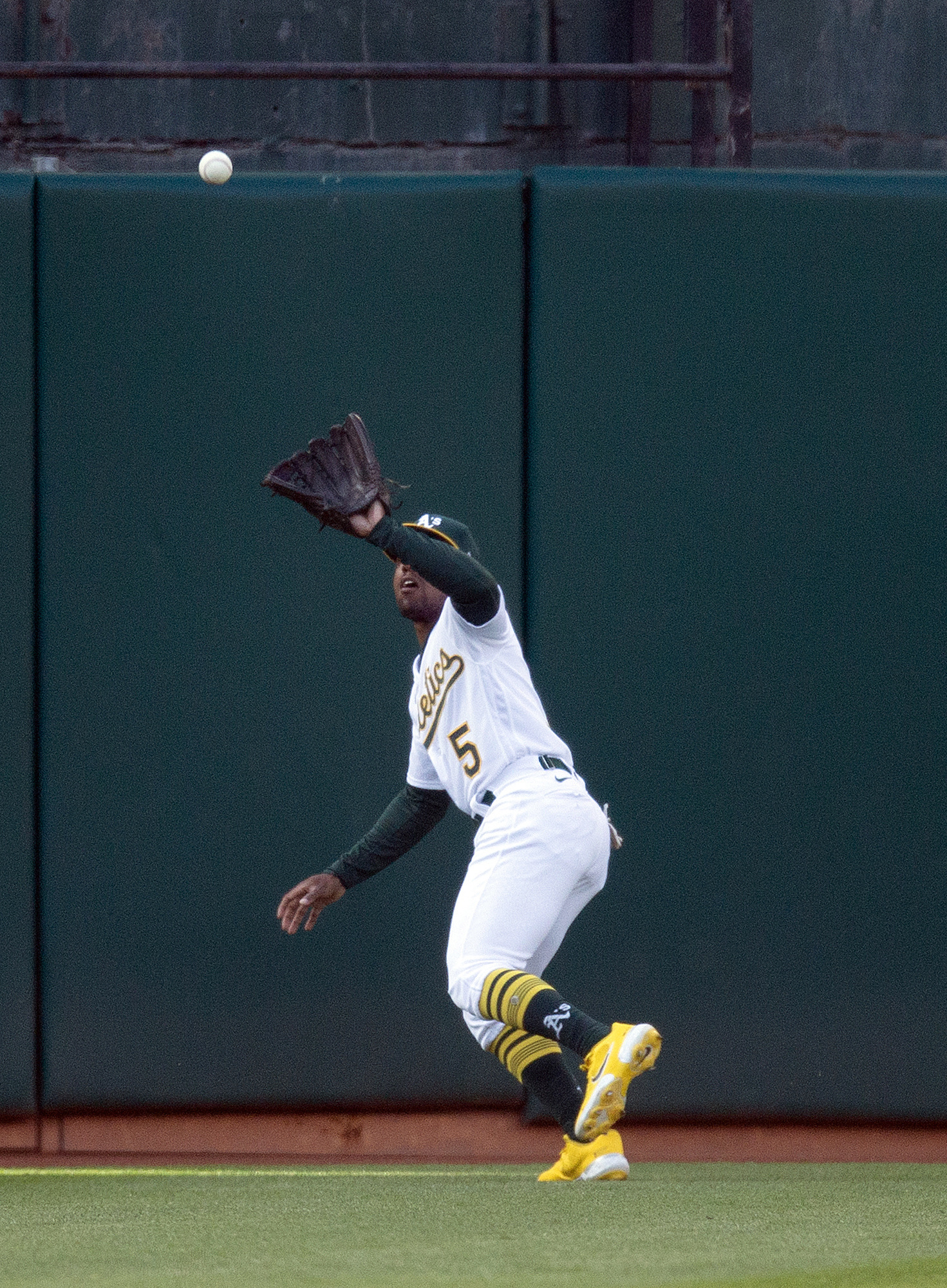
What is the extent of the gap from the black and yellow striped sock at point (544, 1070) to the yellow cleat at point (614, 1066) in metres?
0.26

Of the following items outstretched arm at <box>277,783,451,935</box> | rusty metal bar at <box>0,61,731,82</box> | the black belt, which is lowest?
outstretched arm at <box>277,783,451,935</box>

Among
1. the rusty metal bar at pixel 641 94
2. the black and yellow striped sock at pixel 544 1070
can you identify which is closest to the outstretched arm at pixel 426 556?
the black and yellow striped sock at pixel 544 1070

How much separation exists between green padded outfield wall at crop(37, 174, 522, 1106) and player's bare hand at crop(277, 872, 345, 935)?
31.2 inches

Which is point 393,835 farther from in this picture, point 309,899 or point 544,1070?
point 544,1070

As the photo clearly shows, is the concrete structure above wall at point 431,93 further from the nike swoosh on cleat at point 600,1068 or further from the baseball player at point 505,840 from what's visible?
the nike swoosh on cleat at point 600,1068

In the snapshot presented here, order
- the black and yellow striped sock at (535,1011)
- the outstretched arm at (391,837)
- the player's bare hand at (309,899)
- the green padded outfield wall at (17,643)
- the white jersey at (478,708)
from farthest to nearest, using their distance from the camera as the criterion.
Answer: the green padded outfield wall at (17,643) → the outstretched arm at (391,837) → the player's bare hand at (309,899) → the white jersey at (478,708) → the black and yellow striped sock at (535,1011)

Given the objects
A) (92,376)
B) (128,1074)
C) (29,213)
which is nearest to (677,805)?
(128,1074)

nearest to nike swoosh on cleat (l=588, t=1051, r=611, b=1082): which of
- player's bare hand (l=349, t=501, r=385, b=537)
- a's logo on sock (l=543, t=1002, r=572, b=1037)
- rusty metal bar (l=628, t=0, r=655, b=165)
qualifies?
a's logo on sock (l=543, t=1002, r=572, b=1037)

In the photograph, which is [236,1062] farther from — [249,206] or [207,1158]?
[249,206]

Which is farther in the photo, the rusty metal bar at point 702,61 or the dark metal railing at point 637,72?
the rusty metal bar at point 702,61

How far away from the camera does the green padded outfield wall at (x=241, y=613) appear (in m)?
4.79

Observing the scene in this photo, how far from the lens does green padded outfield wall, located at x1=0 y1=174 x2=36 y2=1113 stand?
472 cm

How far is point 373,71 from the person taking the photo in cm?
489

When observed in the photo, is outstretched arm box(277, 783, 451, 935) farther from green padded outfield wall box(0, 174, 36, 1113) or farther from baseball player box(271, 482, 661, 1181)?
green padded outfield wall box(0, 174, 36, 1113)
